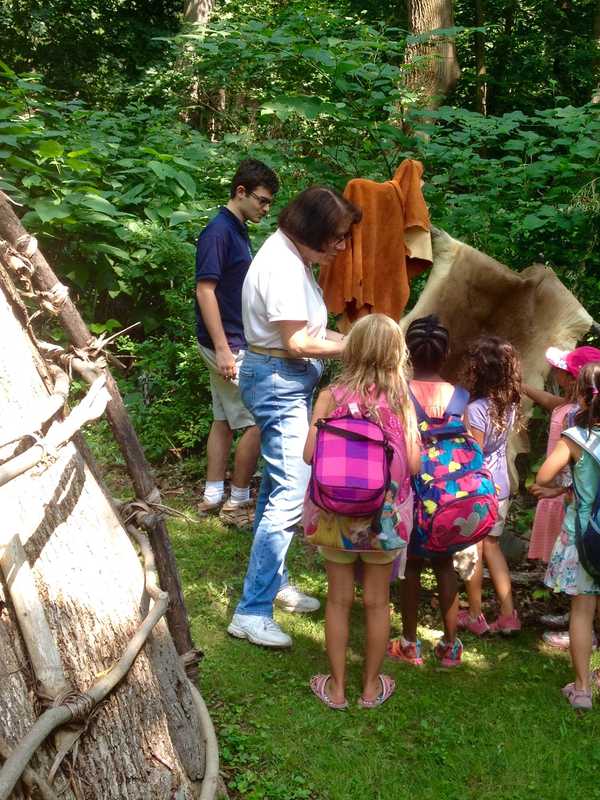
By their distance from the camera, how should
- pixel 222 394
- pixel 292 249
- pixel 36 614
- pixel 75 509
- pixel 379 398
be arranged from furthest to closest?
pixel 222 394, pixel 292 249, pixel 379 398, pixel 75 509, pixel 36 614

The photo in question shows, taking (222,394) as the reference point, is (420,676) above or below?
below

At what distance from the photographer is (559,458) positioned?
344 centimetres

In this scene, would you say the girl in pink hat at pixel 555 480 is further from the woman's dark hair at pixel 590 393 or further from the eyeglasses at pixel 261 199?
the eyeglasses at pixel 261 199

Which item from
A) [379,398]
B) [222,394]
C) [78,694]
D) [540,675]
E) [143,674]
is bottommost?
[540,675]

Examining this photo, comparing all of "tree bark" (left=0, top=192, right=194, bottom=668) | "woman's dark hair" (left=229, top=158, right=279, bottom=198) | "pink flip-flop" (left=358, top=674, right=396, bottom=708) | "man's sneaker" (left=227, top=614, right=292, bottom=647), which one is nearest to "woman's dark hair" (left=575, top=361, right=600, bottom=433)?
"pink flip-flop" (left=358, top=674, right=396, bottom=708)

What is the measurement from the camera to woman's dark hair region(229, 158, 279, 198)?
14.7ft

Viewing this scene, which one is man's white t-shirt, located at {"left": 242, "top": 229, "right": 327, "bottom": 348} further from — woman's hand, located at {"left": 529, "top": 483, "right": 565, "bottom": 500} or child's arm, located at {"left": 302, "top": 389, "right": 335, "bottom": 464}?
woman's hand, located at {"left": 529, "top": 483, "right": 565, "bottom": 500}

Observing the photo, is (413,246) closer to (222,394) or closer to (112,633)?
(222,394)

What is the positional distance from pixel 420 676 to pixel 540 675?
0.54m

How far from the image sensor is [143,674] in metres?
2.28

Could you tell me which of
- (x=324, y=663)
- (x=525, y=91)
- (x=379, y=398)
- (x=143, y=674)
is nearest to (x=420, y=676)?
(x=324, y=663)

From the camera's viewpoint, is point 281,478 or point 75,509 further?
point 281,478

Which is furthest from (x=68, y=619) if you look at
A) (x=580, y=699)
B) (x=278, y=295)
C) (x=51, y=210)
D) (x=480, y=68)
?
(x=480, y=68)

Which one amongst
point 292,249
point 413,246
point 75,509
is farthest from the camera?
point 413,246
